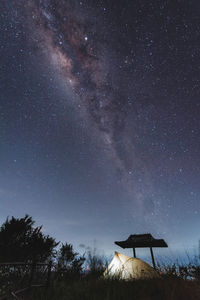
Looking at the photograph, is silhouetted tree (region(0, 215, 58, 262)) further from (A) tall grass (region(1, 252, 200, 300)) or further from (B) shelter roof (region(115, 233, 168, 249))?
(A) tall grass (region(1, 252, 200, 300))

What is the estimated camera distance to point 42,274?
25.2 ft

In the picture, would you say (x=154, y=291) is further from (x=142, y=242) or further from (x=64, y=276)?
(x=142, y=242)

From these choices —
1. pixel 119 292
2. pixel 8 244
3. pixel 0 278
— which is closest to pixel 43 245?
pixel 8 244

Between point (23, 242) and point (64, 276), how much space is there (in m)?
5.74

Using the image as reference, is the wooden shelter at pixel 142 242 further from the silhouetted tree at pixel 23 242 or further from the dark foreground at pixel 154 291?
the dark foreground at pixel 154 291

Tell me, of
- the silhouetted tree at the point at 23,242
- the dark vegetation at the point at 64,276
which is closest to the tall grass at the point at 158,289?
the dark vegetation at the point at 64,276

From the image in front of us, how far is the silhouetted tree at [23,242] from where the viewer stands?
11847mm

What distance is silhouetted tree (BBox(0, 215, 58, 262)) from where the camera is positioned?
11.8 m

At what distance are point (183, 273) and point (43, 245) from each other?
1308 cm

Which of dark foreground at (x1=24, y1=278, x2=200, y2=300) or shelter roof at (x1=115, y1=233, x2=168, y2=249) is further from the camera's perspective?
shelter roof at (x1=115, y1=233, x2=168, y2=249)

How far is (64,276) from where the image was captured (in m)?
8.66


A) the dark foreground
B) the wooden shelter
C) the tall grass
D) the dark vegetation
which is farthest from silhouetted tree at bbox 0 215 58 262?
the dark foreground

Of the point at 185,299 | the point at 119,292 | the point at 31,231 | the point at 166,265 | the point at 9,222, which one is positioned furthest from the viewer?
the point at 31,231

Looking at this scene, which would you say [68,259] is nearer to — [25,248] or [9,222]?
[25,248]
